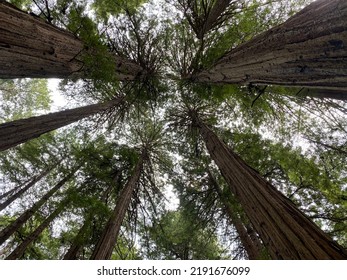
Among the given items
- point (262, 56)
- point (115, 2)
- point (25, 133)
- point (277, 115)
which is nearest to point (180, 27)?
point (115, 2)

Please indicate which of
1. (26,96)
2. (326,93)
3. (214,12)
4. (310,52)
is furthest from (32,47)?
(26,96)

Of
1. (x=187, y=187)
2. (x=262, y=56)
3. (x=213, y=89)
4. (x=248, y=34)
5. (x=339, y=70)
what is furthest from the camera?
(x=187, y=187)

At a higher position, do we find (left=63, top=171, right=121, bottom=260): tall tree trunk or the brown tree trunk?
the brown tree trunk

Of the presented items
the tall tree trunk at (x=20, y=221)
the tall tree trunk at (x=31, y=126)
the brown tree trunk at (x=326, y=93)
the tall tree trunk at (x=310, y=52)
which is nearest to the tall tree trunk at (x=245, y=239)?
the brown tree trunk at (x=326, y=93)

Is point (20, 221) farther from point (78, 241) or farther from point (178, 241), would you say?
point (178, 241)

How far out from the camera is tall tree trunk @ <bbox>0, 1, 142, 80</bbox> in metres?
3.20

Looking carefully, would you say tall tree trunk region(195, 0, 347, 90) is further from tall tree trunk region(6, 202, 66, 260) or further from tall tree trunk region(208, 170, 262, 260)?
tall tree trunk region(6, 202, 66, 260)

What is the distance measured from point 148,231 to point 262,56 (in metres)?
6.59

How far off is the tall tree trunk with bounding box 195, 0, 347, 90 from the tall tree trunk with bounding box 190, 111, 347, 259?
1360mm

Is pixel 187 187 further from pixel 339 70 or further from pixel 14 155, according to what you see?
pixel 339 70

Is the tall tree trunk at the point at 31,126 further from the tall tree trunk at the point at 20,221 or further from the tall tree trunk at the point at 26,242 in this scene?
the tall tree trunk at the point at 20,221

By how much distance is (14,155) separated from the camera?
27.3ft

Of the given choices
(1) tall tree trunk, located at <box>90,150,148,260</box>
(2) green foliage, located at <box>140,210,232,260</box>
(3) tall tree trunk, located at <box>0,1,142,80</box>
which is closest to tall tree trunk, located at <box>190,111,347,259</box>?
(1) tall tree trunk, located at <box>90,150,148,260</box>

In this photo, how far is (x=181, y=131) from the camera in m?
8.84
